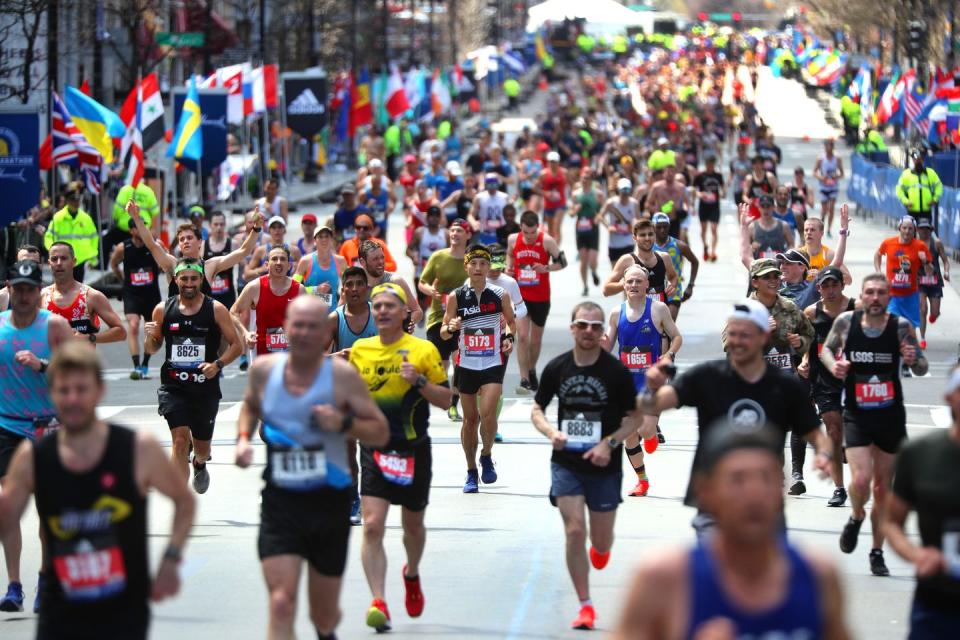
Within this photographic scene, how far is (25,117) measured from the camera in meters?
22.7

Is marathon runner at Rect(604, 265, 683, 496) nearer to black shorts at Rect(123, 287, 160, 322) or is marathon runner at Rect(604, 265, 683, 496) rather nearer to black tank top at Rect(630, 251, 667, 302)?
black tank top at Rect(630, 251, 667, 302)

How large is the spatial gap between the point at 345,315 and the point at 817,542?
Result: 3057 mm

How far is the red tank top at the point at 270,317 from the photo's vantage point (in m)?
13.2

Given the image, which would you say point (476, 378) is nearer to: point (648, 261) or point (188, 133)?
point (648, 261)

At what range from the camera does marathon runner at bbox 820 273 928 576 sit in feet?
33.2

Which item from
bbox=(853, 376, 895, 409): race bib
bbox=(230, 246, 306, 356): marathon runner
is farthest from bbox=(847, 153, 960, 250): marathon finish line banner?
bbox=(853, 376, 895, 409): race bib

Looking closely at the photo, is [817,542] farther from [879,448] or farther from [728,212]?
[728,212]

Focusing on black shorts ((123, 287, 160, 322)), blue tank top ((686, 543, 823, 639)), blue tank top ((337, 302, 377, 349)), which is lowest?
black shorts ((123, 287, 160, 322))

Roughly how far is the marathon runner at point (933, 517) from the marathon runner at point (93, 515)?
2.46 meters

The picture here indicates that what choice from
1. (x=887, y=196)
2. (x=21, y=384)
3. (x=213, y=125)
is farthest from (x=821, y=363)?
(x=887, y=196)

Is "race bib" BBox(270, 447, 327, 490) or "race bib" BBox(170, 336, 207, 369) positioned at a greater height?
"race bib" BBox(270, 447, 327, 490)

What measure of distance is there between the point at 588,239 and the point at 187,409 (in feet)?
48.5

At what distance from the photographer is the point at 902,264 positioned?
1834 centimetres

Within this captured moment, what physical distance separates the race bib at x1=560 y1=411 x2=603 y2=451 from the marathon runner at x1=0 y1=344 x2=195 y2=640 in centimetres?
308
